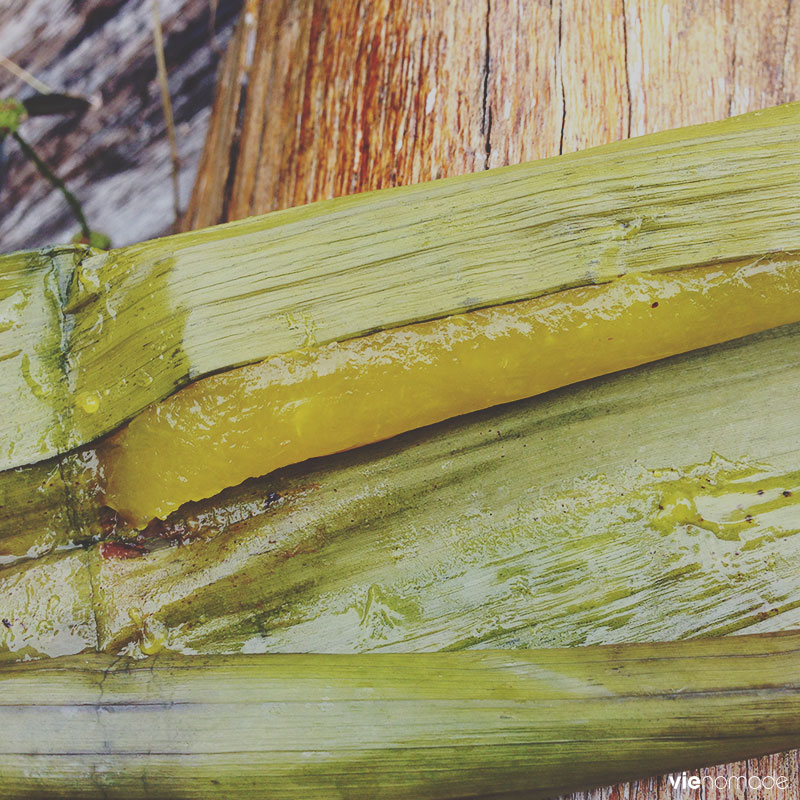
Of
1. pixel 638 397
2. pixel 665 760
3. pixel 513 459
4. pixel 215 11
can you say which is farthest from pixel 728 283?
pixel 215 11

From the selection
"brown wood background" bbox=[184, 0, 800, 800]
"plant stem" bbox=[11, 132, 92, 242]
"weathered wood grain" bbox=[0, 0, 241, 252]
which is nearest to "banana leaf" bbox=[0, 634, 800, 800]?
"brown wood background" bbox=[184, 0, 800, 800]

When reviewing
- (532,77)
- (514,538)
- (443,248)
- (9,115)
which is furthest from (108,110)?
(514,538)

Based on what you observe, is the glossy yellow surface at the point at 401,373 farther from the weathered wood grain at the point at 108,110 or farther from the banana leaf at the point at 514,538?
the weathered wood grain at the point at 108,110

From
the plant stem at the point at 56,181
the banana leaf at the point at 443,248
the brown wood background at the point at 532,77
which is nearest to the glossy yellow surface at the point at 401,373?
the banana leaf at the point at 443,248

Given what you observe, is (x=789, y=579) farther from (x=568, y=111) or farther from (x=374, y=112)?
(x=374, y=112)

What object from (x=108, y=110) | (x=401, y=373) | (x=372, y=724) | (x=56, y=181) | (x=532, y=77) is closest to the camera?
(x=372, y=724)

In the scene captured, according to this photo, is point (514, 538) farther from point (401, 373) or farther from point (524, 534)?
point (401, 373)

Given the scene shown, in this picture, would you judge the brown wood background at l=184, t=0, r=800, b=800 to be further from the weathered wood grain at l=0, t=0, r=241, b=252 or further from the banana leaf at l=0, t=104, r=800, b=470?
the weathered wood grain at l=0, t=0, r=241, b=252
